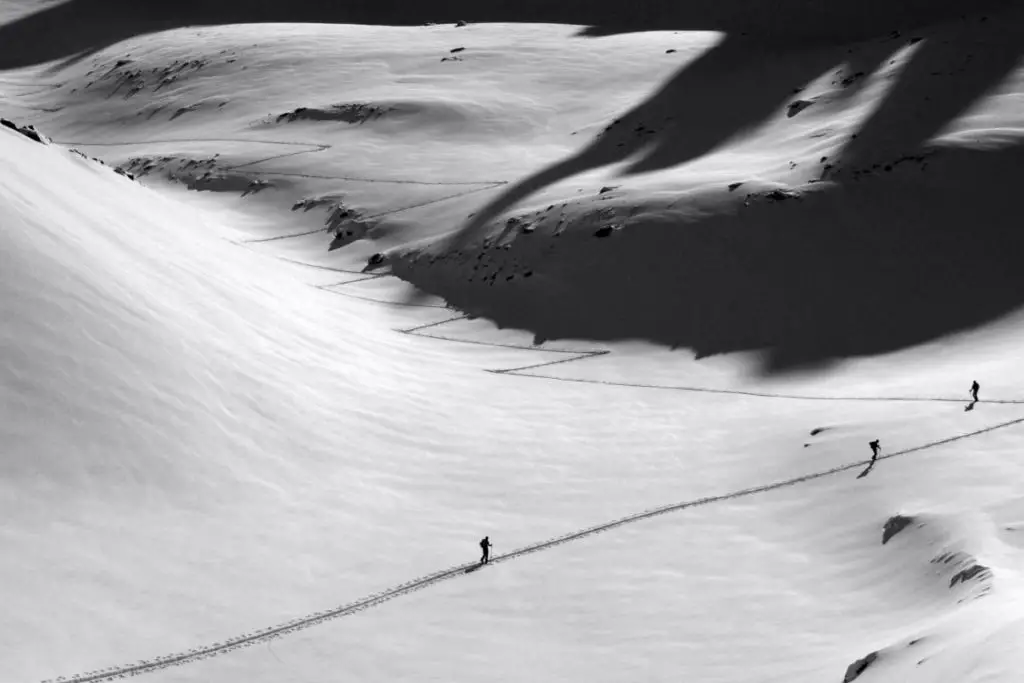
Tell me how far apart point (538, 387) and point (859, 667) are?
60.4 feet

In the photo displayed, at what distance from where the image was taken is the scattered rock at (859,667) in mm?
19078

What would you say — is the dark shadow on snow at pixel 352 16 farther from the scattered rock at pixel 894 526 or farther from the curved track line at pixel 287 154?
the scattered rock at pixel 894 526

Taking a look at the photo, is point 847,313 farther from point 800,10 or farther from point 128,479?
point 800,10

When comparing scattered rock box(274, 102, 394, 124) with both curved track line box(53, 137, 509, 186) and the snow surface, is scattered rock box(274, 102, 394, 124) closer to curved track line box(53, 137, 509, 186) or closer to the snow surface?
the snow surface

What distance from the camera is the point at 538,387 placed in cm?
3666

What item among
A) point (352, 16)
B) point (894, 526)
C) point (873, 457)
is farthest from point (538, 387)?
point (352, 16)

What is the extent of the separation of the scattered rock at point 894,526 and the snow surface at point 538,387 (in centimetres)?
12

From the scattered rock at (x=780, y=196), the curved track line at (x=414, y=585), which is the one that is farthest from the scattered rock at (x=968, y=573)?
the scattered rock at (x=780, y=196)

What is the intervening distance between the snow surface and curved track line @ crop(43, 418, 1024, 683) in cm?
10

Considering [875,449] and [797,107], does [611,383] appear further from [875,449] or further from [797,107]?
[797,107]

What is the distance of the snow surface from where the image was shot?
22.2 metres

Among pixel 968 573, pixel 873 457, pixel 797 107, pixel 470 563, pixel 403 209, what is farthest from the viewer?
pixel 797 107

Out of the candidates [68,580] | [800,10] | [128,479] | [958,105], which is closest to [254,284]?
[128,479]

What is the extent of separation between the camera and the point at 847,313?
3931 centimetres
